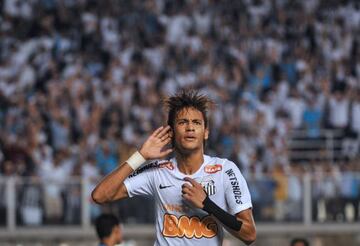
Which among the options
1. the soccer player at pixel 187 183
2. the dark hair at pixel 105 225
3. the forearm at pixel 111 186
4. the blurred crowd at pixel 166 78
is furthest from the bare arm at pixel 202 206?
the blurred crowd at pixel 166 78

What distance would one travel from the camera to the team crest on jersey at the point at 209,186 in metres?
7.88

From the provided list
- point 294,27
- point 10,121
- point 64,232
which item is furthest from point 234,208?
point 294,27

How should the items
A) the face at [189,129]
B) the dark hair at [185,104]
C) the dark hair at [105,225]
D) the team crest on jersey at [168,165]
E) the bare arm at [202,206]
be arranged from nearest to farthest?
the bare arm at [202,206], the face at [189,129], the dark hair at [185,104], the team crest on jersey at [168,165], the dark hair at [105,225]

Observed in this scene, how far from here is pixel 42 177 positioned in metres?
19.9

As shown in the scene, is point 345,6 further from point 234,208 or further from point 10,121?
point 234,208

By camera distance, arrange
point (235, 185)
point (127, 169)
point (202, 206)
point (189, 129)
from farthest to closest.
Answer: point (127, 169) < point (235, 185) < point (189, 129) < point (202, 206)

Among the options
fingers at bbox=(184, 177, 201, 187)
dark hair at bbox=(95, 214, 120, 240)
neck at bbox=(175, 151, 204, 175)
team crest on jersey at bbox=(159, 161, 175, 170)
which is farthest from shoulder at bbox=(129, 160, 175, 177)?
dark hair at bbox=(95, 214, 120, 240)

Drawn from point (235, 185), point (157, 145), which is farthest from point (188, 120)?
point (235, 185)

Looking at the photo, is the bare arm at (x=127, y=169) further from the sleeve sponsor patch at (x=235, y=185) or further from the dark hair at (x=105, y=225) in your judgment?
the dark hair at (x=105, y=225)

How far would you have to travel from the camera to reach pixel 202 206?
766 centimetres

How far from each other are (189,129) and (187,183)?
1.20ft

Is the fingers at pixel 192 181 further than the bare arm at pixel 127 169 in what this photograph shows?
No

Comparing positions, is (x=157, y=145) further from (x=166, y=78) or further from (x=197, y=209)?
(x=166, y=78)

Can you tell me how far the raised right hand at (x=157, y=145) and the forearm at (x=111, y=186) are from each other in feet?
0.51
